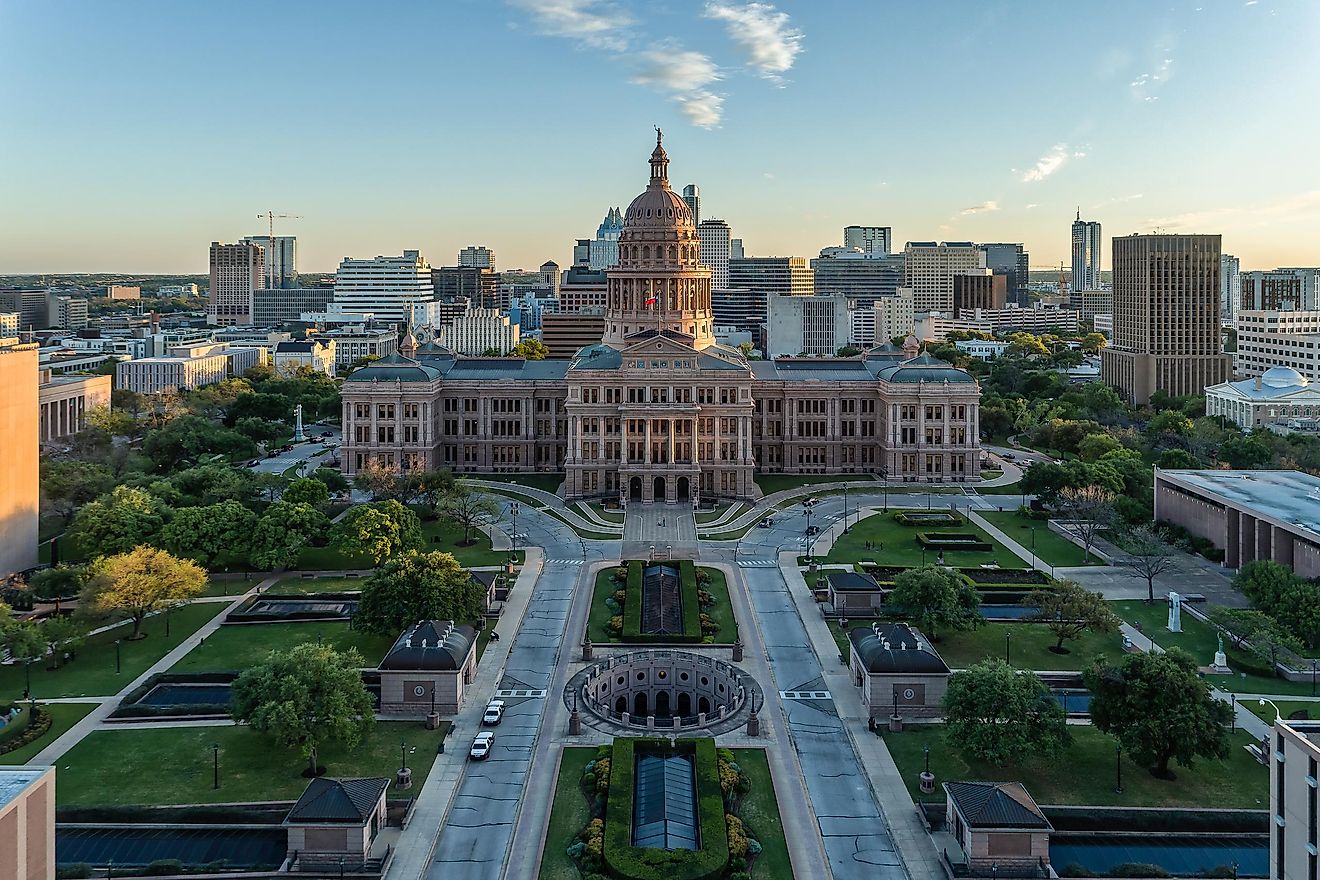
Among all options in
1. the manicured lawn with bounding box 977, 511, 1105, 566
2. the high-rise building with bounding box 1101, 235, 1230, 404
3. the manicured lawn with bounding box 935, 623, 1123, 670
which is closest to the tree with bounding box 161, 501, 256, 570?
the manicured lawn with bounding box 935, 623, 1123, 670

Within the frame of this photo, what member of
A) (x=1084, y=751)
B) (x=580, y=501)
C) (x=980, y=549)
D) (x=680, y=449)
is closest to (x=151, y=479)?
(x=580, y=501)

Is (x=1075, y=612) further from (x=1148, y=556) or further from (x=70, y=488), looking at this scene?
(x=70, y=488)

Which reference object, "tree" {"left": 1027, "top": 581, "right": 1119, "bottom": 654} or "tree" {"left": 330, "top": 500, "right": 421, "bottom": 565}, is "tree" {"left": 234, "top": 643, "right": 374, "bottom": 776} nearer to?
"tree" {"left": 330, "top": 500, "right": 421, "bottom": 565}

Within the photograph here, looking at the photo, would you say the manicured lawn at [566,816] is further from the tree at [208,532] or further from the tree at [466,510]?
the tree at [466,510]

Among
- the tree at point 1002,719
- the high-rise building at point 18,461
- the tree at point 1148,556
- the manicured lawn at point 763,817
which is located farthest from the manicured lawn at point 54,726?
the tree at point 1148,556

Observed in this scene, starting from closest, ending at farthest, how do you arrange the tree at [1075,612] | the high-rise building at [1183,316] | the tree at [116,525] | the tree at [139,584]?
the tree at [139,584]
the tree at [1075,612]
the tree at [116,525]
the high-rise building at [1183,316]

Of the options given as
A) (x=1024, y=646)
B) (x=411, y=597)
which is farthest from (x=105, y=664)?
(x=1024, y=646)
